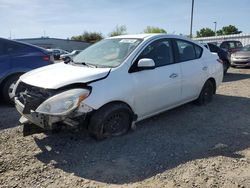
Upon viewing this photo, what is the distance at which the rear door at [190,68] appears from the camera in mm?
5586

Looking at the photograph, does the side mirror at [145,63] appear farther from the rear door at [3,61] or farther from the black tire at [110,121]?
the rear door at [3,61]

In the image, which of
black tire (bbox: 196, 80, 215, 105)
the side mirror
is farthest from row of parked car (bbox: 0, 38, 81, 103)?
black tire (bbox: 196, 80, 215, 105)

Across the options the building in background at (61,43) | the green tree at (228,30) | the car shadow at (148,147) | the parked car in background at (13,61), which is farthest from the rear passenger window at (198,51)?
the green tree at (228,30)

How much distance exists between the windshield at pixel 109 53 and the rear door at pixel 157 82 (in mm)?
255

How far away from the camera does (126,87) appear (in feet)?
14.5

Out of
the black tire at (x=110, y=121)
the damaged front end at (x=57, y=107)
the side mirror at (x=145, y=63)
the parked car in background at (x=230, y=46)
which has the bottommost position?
the black tire at (x=110, y=121)

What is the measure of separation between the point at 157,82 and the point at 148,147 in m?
1.18

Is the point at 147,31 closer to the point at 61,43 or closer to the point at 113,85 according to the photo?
the point at 61,43

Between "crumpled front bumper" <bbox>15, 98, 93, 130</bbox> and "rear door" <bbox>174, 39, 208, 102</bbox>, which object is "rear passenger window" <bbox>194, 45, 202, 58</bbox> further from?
"crumpled front bumper" <bbox>15, 98, 93, 130</bbox>

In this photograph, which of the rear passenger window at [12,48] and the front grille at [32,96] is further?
the rear passenger window at [12,48]

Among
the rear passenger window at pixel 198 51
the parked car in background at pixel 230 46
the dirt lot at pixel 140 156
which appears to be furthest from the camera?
the parked car in background at pixel 230 46

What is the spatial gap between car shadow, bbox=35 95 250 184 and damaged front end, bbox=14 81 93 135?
44 centimetres

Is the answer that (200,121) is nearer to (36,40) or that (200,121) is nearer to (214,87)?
(214,87)

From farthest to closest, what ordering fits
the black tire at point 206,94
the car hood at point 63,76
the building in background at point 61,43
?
the building in background at point 61,43 → the black tire at point 206,94 → the car hood at point 63,76
